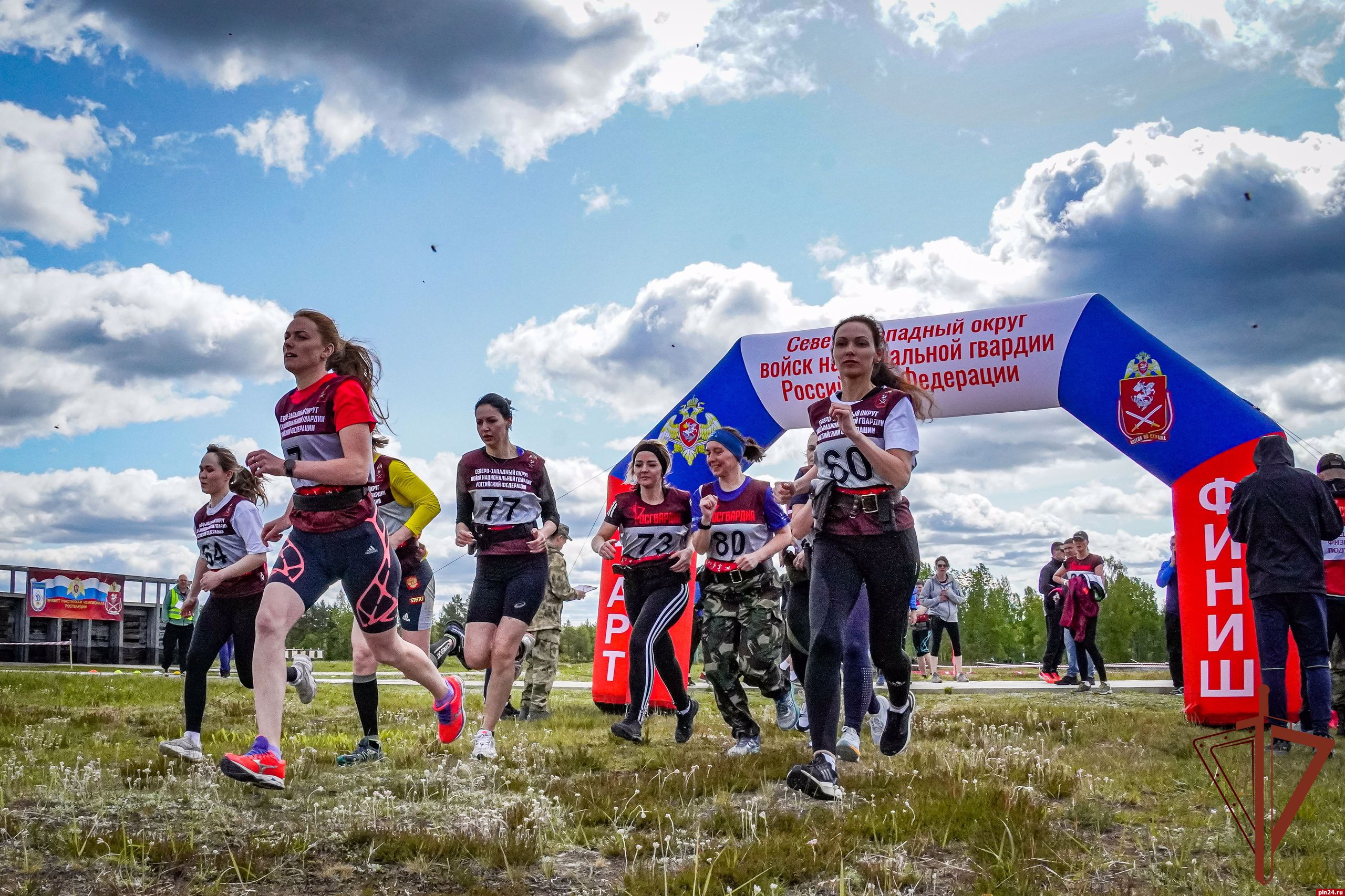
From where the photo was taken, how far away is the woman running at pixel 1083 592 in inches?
523

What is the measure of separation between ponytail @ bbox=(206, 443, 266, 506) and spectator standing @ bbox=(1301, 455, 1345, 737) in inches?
331

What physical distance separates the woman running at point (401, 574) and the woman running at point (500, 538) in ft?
1.24

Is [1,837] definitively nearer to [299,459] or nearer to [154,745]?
[299,459]

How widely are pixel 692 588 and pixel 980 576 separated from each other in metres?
79.9

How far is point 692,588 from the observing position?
10.9 metres

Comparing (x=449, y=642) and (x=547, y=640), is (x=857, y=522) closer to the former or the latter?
(x=449, y=642)

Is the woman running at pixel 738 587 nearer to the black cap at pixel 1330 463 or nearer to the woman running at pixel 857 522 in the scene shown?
the woman running at pixel 857 522

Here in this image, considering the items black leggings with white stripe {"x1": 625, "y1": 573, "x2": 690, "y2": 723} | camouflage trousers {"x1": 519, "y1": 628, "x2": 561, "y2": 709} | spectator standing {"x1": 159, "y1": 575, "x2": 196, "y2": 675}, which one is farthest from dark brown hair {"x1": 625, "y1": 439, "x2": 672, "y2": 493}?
spectator standing {"x1": 159, "y1": 575, "x2": 196, "y2": 675}

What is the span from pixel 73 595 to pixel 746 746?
106ft

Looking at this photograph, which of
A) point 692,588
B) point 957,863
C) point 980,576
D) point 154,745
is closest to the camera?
point 957,863

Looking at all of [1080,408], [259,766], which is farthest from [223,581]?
[1080,408]

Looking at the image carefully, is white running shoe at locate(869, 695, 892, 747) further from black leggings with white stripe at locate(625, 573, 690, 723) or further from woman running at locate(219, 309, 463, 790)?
woman running at locate(219, 309, 463, 790)

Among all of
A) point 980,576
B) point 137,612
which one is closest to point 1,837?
point 137,612

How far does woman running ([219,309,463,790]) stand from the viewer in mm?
4531
